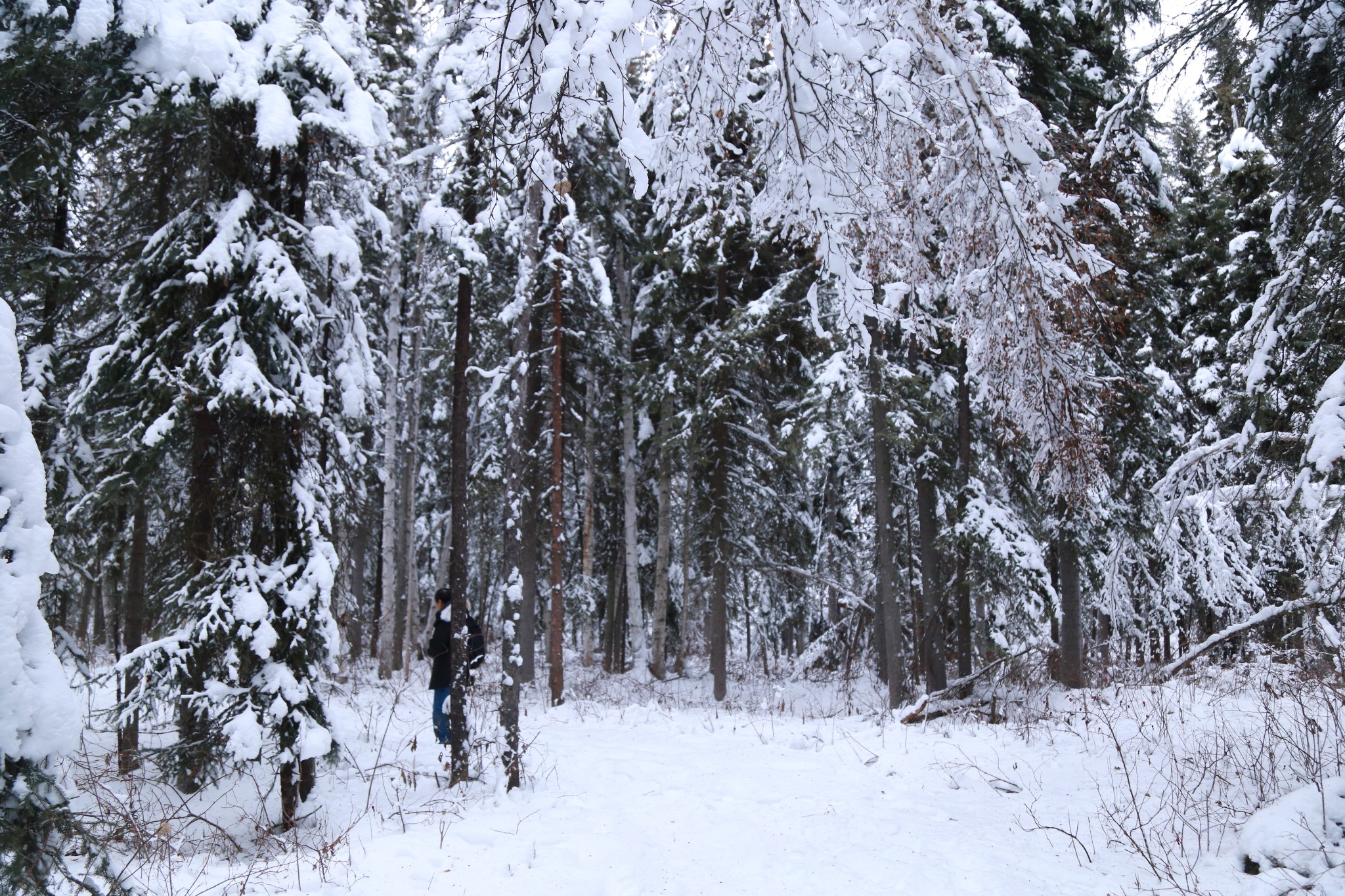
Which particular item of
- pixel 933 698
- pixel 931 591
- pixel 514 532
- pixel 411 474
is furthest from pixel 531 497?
pixel 931 591

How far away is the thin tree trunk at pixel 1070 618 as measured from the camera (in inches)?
456

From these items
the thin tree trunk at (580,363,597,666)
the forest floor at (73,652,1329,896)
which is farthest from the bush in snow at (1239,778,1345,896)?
the thin tree trunk at (580,363,597,666)

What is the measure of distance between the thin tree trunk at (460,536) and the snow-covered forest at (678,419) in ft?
0.18

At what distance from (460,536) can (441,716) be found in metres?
3.15

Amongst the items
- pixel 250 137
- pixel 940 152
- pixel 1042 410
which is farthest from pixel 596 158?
pixel 1042 410

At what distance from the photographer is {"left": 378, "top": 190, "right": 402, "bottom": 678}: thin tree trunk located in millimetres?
15672

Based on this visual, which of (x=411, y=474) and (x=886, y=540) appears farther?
(x=411, y=474)

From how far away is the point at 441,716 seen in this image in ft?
31.9

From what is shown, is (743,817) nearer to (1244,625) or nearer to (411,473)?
(1244,625)

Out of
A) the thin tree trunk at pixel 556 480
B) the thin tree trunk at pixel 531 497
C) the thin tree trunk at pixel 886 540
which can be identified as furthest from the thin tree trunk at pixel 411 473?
the thin tree trunk at pixel 886 540

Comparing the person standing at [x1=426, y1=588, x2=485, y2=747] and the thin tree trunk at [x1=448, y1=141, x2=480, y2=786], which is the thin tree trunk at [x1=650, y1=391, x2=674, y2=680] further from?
the thin tree trunk at [x1=448, y1=141, x2=480, y2=786]

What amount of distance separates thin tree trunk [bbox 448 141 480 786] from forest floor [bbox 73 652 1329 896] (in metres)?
0.39

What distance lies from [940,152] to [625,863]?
17.1 ft

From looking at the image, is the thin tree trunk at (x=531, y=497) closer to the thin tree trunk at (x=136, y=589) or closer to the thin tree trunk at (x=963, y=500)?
the thin tree trunk at (x=136, y=589)
